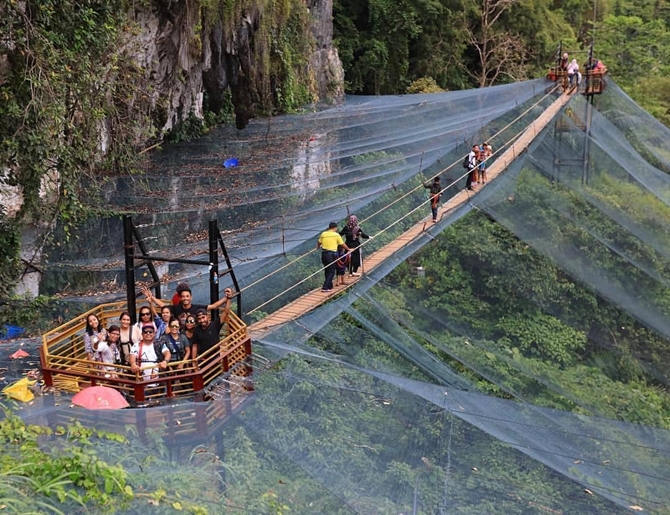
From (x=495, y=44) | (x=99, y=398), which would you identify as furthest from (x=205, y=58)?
(x=495, y=44)

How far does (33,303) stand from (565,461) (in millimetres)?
5348

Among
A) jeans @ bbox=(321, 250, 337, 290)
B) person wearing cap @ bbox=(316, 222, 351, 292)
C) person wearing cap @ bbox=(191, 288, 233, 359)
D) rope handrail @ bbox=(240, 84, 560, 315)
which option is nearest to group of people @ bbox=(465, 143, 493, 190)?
rope handrail @ bbox=(240, 84, 560, 315)

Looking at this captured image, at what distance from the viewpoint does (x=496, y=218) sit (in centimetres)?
929

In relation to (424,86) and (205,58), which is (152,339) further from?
(424,86)

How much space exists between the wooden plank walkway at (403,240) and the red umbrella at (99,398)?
4.73 feet

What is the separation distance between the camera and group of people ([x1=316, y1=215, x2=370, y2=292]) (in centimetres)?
766

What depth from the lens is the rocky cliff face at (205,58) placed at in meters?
11.2

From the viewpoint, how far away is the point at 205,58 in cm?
1287

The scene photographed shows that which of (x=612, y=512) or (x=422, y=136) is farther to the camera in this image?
(x=422, y=136)

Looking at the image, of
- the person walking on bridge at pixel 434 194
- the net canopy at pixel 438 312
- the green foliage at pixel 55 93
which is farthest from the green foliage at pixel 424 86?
the green foliage at pixel 55 93

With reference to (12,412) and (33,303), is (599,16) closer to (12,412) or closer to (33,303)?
(33,303)

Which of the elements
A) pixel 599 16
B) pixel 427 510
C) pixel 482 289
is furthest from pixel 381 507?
pixel 599 16

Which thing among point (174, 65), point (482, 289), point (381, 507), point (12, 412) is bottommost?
point (482, 289)

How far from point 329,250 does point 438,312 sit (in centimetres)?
130
